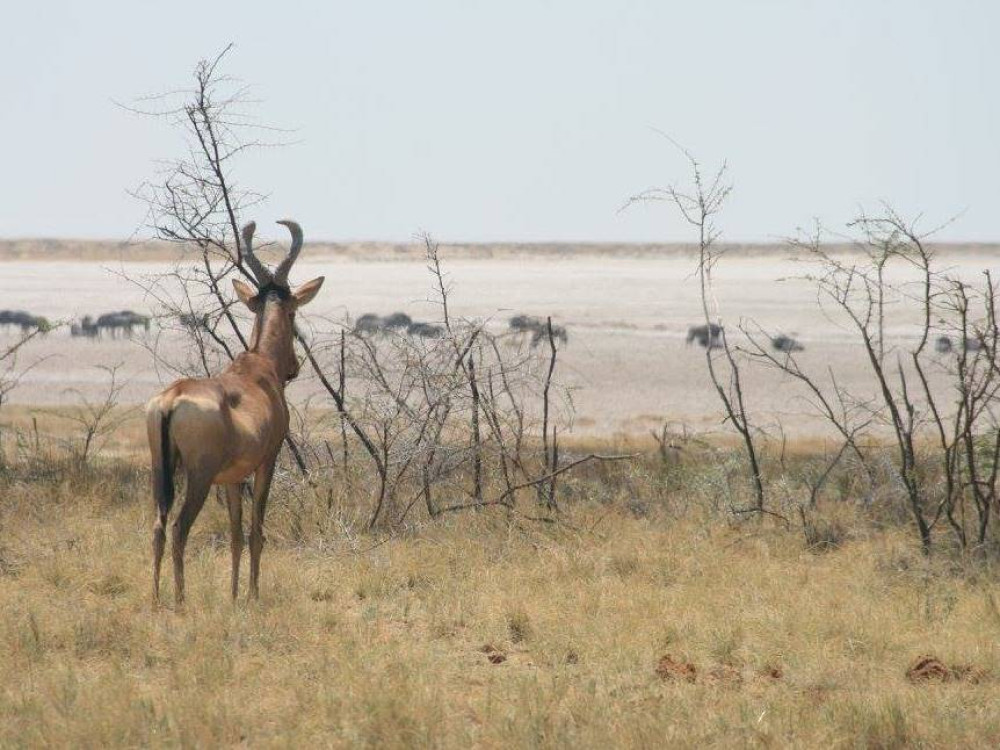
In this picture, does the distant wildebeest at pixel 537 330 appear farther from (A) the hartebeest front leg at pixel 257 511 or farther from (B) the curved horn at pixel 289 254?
(A) the hartebeest front leg at pixel 257 511

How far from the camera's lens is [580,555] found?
9.17 m

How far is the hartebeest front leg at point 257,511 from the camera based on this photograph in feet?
26.1

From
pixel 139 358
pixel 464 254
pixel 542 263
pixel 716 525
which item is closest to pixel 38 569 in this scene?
pixel 716 525

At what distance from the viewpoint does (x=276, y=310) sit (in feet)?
27.9

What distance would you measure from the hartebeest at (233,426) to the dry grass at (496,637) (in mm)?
399

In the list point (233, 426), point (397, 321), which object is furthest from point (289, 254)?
point (397, 321)

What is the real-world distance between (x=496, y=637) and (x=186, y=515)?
63.6 inches

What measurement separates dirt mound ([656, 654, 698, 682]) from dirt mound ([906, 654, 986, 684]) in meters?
0.96

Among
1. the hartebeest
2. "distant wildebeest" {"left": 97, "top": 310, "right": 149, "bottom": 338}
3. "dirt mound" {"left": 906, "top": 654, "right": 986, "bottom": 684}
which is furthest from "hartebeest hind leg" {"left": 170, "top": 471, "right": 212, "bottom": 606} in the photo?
"distant wildebeest" {"left": 97, "top": 310, "right": 149, "bottom": 338}

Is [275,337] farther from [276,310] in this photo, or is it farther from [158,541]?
[158,541]

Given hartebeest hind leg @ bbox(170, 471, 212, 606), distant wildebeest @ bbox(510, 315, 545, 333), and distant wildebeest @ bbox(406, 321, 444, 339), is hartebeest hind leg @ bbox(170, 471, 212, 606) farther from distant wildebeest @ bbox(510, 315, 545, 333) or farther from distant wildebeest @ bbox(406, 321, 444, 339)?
distant wildebeest @ bbox(406, 321, 444, 339)

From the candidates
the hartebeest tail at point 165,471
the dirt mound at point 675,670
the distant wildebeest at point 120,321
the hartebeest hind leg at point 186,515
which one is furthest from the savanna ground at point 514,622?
the distant wildebeest at point 120,321

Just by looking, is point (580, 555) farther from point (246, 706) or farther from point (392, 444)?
point (246, 706)

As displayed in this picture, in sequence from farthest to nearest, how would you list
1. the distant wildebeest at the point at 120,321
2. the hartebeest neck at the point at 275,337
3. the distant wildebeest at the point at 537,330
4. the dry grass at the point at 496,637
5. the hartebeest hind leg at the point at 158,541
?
the distant wildebeest at the point at 120,321 < the distant wildebeest at the point at 537,330 < the hartebeest neck at the point at 275,337 < the hartebeest hind leg at the point at 158,541 < the dry grass at the point at 496,637
